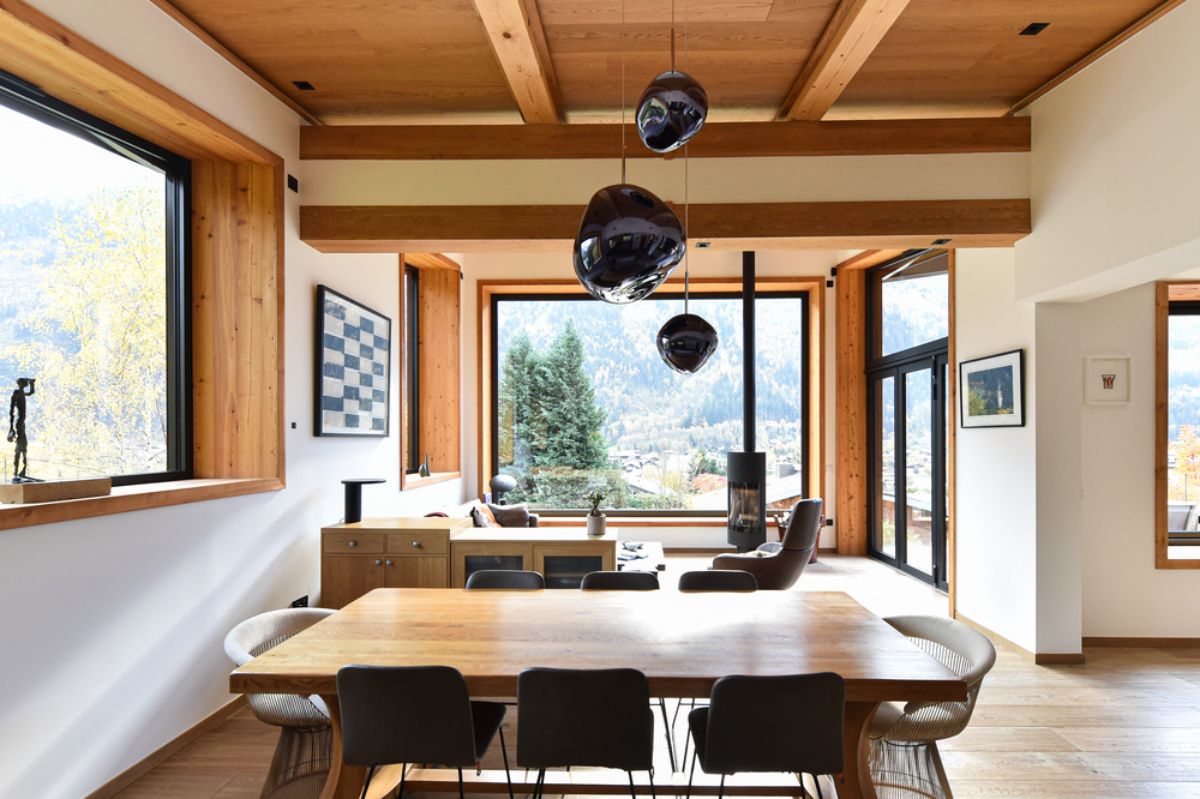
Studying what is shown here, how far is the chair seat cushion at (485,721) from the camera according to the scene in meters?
2.22

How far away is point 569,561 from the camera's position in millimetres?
4203

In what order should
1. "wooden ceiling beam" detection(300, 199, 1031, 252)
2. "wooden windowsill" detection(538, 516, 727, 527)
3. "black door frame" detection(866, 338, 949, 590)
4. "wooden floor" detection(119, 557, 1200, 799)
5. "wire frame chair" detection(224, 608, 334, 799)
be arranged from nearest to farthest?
"wire frame chair" detection(224, 608, 334, 799), "wooden floor" detection(119, 557, 1200, 799), "wooden ceiling beam" detection(300, 199, 1031, 252), "black door frame" detection(866, 338, 949, 590), "wooden windowsill" detection(538, 516, 727, 527)

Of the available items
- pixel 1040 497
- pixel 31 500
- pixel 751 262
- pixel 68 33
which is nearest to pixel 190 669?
pixel 31 500

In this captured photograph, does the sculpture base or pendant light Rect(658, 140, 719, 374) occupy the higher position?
pendant light Rect(658, 140, 719, 374)

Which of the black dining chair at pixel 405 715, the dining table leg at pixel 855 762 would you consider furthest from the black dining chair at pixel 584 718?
the dining table leg at pixel 855 762

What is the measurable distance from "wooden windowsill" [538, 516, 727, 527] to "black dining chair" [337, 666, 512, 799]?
209 inches

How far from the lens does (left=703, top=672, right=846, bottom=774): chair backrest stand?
6.07ft

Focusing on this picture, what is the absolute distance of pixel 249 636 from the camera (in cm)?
250

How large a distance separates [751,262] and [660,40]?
12.7 ft

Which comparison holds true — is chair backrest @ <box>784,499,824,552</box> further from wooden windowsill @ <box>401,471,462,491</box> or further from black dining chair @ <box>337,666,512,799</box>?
black dining chair @ <box>337,666,512,799</box>

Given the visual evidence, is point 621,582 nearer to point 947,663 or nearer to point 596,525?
point 596,525

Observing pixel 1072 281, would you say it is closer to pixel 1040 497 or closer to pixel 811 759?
pixel 1040 497

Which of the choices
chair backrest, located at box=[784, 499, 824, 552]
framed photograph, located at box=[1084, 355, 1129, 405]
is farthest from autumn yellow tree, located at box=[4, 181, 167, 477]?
framed photograph, located at box=[1084, 355, 1129, 405]

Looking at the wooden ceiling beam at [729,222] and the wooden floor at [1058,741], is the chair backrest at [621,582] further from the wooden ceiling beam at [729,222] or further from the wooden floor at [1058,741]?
the wooden ceiling beam at [729,222]
